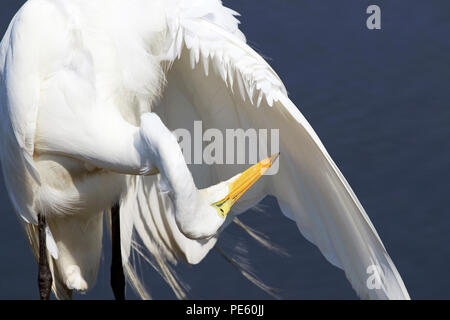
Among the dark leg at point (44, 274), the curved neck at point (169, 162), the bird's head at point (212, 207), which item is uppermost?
the curved neck at point (169, 162)

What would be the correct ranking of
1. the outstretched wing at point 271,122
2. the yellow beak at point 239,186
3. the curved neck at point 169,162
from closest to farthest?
the curved neck at point 169,162 → the yellow beak at point 239,186 → the outstretched wing at point 271,122

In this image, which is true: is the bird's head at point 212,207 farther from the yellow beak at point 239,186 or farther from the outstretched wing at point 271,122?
the outstretched wing at point 271,122

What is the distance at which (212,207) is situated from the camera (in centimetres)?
382

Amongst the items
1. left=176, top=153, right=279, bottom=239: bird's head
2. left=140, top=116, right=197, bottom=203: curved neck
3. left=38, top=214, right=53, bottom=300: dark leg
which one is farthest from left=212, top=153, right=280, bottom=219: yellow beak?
left=38, top=214, right=53, bottom=300: dark leg

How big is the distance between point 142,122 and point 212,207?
1.07 feet

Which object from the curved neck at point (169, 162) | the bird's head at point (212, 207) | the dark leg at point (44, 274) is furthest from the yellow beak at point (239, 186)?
the dark leg at point (44, 274)

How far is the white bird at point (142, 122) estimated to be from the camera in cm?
396

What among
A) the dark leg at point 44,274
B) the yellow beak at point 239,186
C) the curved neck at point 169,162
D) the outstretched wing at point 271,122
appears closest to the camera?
the curved neck at point 169,162

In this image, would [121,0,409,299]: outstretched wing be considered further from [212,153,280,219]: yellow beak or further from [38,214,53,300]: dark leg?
[38,214,53,300]: dark leg

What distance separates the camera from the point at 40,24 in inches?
167

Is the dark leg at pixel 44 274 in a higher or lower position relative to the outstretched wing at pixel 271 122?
lower

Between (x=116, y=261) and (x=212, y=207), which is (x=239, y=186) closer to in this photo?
(x=212, y=207)

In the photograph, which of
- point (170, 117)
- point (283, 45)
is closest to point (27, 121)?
point (170, 117)
